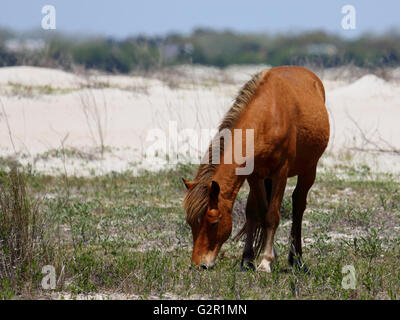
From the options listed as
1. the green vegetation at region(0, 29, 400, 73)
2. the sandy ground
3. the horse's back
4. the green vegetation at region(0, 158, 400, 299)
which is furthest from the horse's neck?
the green vegetation at region(0, 29, 400, 73)

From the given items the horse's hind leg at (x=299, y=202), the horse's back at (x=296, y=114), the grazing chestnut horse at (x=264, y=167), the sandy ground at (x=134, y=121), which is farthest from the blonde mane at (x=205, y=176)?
the sandy ground at (x=134, y=121)

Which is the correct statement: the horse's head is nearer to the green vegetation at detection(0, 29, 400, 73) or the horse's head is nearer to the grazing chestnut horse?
the grazing chestnut horse

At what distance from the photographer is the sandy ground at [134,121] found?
13703 millimetres

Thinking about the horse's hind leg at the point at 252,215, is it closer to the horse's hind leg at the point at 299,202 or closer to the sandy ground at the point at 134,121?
the horse's hind leg at the point at 299,202

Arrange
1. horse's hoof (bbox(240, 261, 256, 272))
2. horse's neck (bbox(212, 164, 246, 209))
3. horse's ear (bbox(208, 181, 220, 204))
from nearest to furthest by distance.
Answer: horse's ear (bbox(208, 181, 220, 204)) → horse's neck (bbox(212, 164, 246, 209)) → horse's hoof (bbox(240, 261, 256, 272))

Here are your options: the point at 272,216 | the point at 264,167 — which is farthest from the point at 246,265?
the point at 264,167

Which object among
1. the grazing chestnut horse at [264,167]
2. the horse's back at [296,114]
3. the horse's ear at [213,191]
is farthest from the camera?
the horse's back at [296,114]

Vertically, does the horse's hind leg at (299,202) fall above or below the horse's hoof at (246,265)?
above

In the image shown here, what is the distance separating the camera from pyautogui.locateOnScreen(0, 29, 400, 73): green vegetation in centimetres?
2677

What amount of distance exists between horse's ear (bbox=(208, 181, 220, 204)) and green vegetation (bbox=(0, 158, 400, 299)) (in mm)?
624

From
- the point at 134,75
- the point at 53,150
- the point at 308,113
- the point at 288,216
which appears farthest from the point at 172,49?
the point at 308,113

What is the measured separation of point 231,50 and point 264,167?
22900 mm

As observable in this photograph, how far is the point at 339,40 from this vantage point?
30812mm

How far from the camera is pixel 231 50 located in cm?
2886
